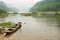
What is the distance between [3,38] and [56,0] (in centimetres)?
12484

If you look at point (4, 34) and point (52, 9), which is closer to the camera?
point (4, 34)

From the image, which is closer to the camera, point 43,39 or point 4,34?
point 43,39

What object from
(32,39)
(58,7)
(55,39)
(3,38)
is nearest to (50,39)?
(55,39)

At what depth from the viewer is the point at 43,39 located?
49.4ft

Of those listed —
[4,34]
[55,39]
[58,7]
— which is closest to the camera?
[55,39]

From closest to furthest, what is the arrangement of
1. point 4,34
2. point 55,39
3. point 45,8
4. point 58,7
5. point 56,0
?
point 55,39, point 4,34, point 58,7, point 45,8, point 56,0

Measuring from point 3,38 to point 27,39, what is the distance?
2.37 meters

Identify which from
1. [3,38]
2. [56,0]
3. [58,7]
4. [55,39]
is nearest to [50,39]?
[55,39]

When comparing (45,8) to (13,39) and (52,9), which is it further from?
(13,39)

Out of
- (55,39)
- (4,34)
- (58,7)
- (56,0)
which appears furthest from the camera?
(56,0)

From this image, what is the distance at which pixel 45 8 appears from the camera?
11938 cm

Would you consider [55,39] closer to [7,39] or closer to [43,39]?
[43,39]

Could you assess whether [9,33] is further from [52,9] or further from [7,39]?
[52,9]

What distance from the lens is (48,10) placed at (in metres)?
117
